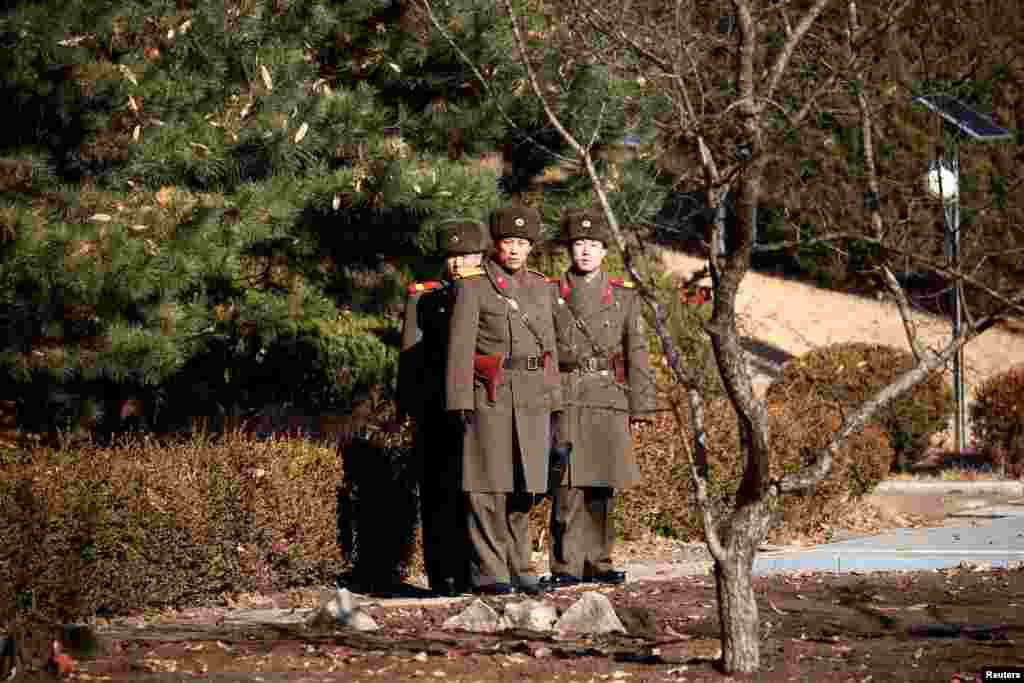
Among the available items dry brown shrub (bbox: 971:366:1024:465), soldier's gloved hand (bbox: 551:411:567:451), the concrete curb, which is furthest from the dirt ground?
dry brown shrub (bbox: 971:366:1024:465)

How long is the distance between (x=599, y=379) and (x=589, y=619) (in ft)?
8.73

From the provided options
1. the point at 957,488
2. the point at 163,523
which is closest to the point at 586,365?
the point at 163,523

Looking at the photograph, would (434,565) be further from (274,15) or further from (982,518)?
(982,518)

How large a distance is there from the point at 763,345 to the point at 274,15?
19.8 meters

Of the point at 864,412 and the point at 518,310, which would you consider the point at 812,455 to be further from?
the point at 864,412

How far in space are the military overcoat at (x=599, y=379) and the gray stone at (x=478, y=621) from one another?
2157mm

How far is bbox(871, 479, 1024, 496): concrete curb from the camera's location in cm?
1609

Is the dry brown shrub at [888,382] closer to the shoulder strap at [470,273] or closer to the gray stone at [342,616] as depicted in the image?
the shoulder strap at [470,273]

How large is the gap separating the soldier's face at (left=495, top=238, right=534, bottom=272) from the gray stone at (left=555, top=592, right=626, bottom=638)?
239cm

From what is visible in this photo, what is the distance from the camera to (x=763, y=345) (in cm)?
3038

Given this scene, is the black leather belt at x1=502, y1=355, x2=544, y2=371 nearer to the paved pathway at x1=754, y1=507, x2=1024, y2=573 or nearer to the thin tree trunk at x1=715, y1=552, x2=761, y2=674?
the paved pathway at x1=754, y1=507, x2=1024, y2=573

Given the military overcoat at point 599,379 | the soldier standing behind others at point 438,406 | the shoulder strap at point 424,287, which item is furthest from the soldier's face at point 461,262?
the military overcoat at point 599,379

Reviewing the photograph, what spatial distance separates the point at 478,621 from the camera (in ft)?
25.8

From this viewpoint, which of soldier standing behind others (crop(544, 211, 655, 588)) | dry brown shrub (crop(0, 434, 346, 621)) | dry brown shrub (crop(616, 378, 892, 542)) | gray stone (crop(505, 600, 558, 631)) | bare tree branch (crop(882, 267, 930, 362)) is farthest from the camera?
dry brown shrub (crop(616, 378, 892, 542))
